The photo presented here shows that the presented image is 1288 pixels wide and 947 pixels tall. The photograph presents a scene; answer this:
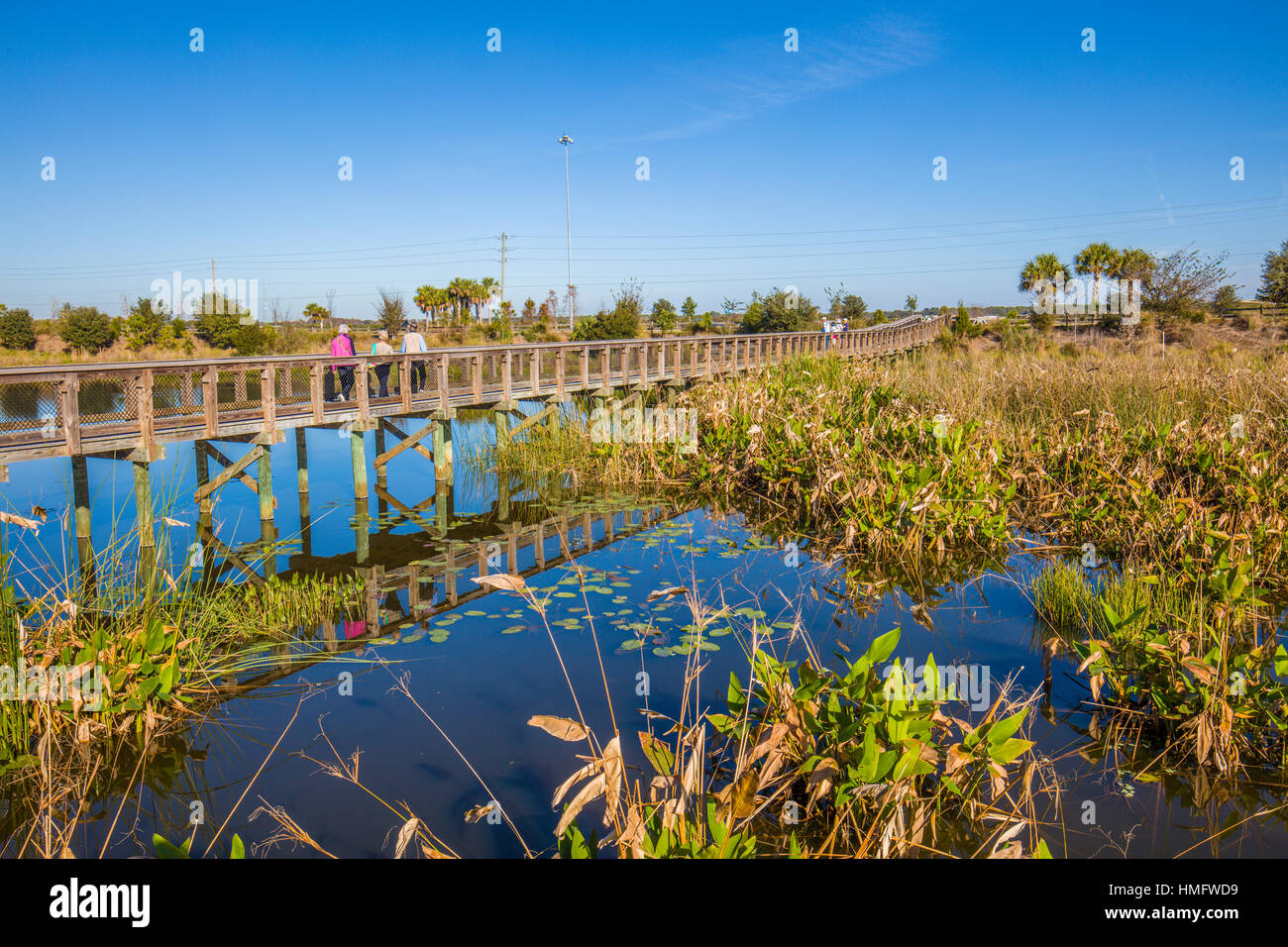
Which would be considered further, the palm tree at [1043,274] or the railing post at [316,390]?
the palm tree at [1043,274]

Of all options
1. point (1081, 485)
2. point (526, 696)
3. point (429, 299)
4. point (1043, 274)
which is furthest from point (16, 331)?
point (1043, 274)

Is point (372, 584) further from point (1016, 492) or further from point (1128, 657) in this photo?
point (1016, 492)

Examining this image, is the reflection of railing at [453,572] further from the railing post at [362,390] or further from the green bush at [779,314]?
the green bush at [779,314]

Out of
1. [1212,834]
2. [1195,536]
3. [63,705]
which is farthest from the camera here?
[1195,536]

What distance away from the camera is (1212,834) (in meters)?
3.92

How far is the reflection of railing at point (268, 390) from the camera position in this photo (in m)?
9.33

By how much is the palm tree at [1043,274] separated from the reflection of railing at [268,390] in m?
38.5

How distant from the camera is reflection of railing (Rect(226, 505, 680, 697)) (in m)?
6.60

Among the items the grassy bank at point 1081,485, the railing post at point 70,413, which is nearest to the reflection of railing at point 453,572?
the grassy bank at point 1081,485

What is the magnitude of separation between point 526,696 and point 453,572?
3.47 m

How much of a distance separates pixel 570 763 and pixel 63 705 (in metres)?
2.85

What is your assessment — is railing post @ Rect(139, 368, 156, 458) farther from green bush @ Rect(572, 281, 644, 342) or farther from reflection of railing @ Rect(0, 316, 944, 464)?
green bush @ Rect(572, 281, 644, 342)
